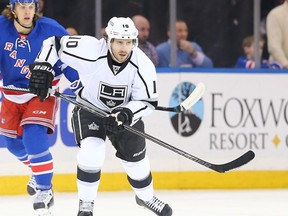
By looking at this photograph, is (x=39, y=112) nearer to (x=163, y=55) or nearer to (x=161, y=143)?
(x=161, y=143)

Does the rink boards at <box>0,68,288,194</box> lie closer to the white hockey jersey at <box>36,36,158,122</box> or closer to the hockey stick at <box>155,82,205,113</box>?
the hockey stick at <box>155,82,205,113</box>

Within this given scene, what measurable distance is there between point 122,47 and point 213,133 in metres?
2.44

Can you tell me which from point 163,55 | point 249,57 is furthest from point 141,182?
point 249,57

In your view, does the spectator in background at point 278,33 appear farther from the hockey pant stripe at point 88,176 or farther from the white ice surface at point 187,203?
the hockey pant stripe at point 88,176

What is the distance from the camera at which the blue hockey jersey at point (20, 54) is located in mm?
5445

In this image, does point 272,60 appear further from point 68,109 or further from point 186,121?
point 68,109

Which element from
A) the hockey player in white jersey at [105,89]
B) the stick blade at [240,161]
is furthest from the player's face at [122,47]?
the stick blade at [240,161]

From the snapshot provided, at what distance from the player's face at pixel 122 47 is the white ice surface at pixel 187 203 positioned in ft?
4.18

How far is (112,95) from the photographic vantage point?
5074 millimetres

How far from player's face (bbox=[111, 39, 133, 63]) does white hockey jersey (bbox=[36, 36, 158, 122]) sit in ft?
0.23

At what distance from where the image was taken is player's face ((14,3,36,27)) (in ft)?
17.7

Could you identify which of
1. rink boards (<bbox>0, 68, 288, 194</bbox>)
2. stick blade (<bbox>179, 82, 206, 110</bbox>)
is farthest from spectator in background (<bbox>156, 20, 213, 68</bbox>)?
stick blade (<bbox>179, 82, 206, 110</bbox>)

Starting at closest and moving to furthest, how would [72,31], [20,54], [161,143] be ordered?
[161,143] < [20,54] < [72,31]

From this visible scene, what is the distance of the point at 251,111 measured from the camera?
289 inches
